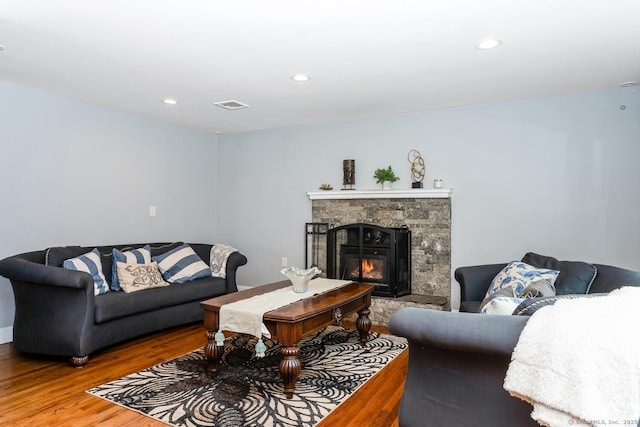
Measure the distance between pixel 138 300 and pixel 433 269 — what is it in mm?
3011

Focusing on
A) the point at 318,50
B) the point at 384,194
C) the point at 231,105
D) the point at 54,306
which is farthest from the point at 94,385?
the point at 384,194

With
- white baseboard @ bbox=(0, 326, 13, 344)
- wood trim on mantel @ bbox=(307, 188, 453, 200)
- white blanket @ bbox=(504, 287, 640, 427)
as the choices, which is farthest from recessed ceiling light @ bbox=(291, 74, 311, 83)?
white baseboard @ bbox=(0, 326, 13, 344)

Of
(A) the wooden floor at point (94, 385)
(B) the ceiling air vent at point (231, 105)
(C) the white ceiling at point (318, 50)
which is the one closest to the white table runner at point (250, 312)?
(A) the wooden floor at point (94, 385)

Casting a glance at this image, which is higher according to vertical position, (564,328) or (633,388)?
(564,328)

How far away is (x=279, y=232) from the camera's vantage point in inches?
224

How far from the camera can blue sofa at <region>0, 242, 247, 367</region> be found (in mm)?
3227

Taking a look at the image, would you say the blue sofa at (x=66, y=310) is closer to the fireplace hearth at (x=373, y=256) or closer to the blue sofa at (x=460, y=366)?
the fireplace hearth at (x=373, y=256)

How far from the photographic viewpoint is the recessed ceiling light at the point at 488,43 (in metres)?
2.77

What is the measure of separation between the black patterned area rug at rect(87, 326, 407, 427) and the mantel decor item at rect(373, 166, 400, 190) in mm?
1905

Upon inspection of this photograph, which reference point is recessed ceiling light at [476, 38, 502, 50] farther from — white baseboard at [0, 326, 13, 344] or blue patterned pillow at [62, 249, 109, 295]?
white baseboard at [0, 326, 13, 344]

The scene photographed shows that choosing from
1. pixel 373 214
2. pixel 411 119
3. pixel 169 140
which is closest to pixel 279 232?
pixel 373 214

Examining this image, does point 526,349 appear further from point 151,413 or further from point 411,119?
point 411,119

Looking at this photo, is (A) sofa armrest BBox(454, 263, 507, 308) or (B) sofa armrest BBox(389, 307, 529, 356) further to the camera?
(A) sofa armrest BBox(454, 263, 507, 308)

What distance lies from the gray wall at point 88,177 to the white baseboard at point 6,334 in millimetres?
11
